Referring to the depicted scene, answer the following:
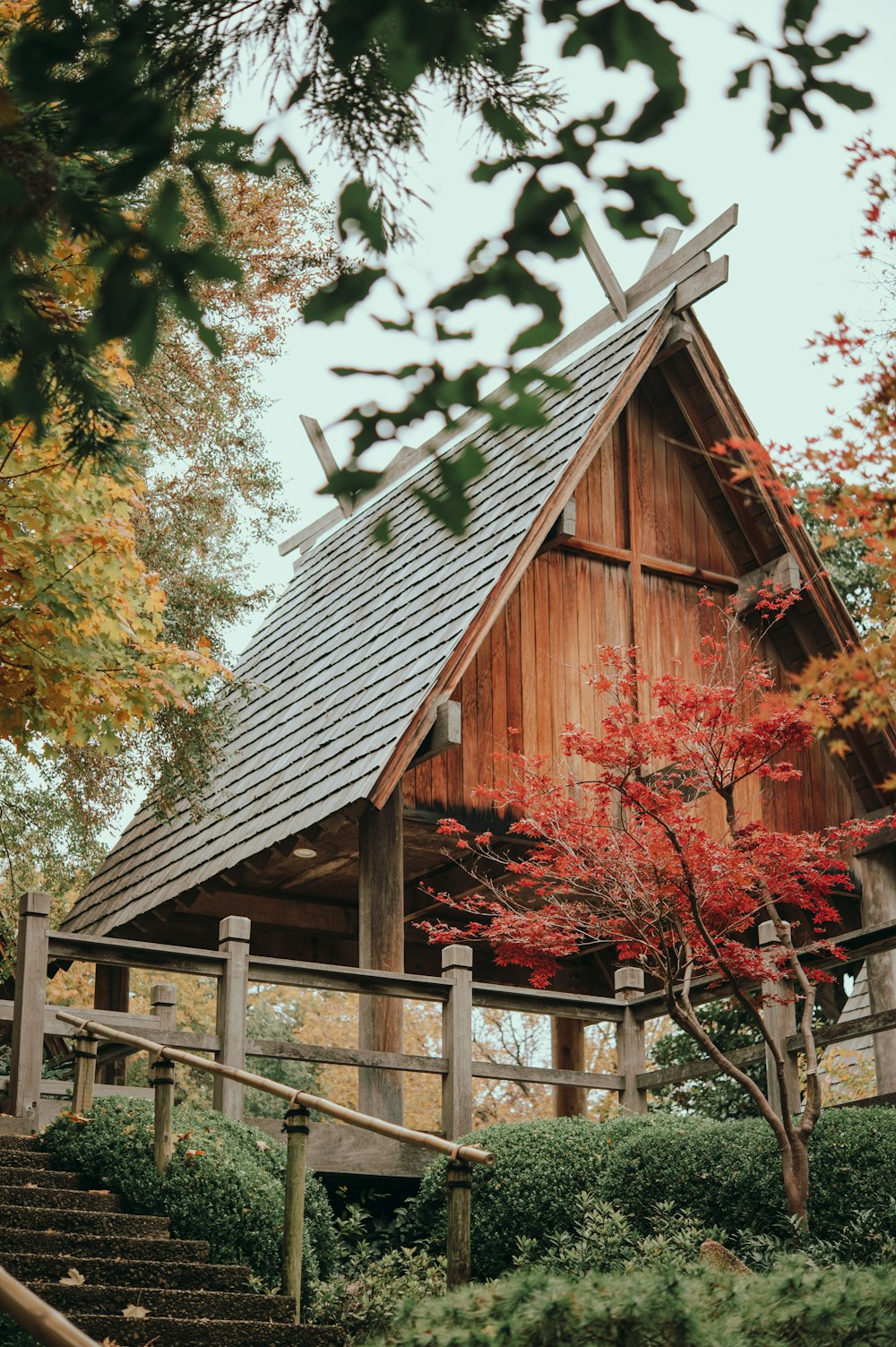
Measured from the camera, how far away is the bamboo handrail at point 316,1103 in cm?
633

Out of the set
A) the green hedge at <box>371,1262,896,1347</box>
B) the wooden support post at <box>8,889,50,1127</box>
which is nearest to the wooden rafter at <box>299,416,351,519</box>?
the wooden support post at <box>8,889,50,1127</box>

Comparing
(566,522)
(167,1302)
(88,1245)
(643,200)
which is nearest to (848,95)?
(643,200)

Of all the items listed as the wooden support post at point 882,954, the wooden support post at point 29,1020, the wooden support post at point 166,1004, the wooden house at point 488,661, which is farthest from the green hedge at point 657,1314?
the wooden support post at point 882,954

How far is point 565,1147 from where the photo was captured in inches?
369

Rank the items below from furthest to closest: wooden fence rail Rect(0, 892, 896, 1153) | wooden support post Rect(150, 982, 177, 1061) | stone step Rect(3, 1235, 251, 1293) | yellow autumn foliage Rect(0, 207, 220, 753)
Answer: wooden support post Rect(150, 982, 177, 1061) → wooden fence rail Rect(0, 892, 896, 1153) → yellow autumn foliage Rect(0, 207, 220, 753) → stone step Rect(3, 1235, 251, 1293)

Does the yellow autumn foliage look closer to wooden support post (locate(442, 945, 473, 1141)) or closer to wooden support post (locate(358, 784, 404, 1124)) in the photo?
wooden support post (locate(442, 945, 473, 1141))

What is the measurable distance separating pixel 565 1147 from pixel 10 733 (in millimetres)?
4110

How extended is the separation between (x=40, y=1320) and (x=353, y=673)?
397 inches

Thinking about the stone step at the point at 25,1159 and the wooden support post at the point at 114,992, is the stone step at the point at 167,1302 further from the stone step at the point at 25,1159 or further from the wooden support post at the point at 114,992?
the wooden support post at the point at 114,992

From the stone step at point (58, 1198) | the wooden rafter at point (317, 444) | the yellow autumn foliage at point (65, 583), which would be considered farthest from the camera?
the wooden rafter at point (317, 444)

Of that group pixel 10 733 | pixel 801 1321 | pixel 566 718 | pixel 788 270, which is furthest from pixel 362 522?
pixel 801 1321

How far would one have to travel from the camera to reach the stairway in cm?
664

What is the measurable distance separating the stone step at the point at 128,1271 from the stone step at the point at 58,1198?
1.76 ft

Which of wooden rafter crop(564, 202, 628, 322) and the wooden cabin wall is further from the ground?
wooden rafter crop(564, 202, 628, 322)
